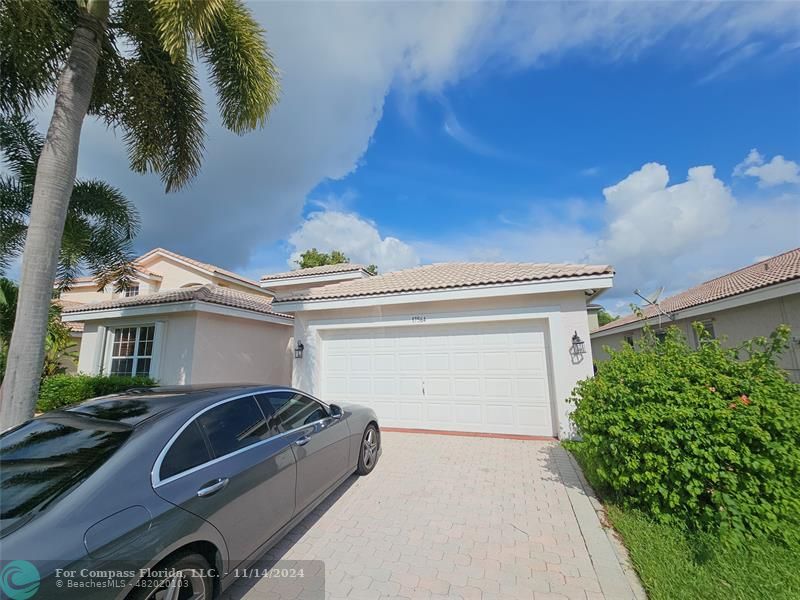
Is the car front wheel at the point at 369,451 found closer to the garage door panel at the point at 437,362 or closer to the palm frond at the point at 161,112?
the garage door panel at the point at 437,362

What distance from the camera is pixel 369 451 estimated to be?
5363 millimetres

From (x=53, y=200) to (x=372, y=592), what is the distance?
684 cm

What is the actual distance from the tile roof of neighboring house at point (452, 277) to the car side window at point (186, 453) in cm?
589

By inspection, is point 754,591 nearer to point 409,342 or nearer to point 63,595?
point 63,595

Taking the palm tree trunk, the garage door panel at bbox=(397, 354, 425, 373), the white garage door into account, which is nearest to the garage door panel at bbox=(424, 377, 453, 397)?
the white garage door

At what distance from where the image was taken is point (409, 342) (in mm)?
8344

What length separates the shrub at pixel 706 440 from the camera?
10.4 feet

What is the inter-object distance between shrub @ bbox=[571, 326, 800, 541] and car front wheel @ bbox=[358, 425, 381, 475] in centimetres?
312

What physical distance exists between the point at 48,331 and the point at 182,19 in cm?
1259

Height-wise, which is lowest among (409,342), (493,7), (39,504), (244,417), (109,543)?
(109,543)

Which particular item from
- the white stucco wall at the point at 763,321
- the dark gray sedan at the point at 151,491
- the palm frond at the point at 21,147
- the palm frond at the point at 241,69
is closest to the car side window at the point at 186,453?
the dark gray sedan at the point at 151,491

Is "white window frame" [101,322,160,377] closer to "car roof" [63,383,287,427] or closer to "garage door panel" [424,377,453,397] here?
"car roof" [63,383,287,427]

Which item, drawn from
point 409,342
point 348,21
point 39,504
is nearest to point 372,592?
point 39,504

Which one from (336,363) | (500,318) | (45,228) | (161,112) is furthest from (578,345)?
(161,112)
